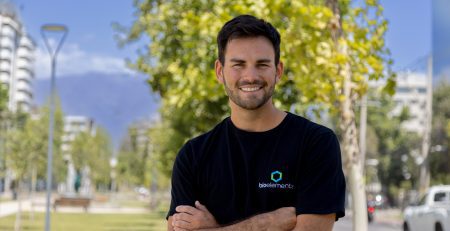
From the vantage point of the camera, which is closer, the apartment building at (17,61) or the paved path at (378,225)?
the paved path at (378,225)

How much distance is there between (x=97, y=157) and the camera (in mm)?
88375

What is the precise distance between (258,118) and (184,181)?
47 cm

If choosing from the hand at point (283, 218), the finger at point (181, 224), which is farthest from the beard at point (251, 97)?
the finger at point (181, 224)

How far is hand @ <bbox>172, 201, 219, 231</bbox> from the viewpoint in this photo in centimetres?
367

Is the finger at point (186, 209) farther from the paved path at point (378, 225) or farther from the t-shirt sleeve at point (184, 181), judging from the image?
the paved path at point (378, 225)

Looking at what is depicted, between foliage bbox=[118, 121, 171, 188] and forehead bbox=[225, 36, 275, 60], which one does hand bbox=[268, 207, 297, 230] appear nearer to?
forehead bbox=[225, 36, 275, 60]

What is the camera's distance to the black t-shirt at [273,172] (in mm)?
3561

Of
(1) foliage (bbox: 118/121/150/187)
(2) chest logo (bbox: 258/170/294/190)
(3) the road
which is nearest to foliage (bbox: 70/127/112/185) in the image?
(1) foliage (bbox: 118/121/150/187)

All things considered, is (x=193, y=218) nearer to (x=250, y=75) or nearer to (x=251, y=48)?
(x=250, y=75)

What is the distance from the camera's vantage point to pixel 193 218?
3697 millimetres

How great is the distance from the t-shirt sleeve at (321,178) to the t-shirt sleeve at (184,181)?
0.50 m

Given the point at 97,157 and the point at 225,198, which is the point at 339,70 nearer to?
the point at 225,198

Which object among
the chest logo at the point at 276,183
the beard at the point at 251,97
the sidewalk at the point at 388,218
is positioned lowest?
the sidewalk at the point at 388,218

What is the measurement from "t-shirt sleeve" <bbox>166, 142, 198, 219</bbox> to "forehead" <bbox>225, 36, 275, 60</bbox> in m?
0.52
